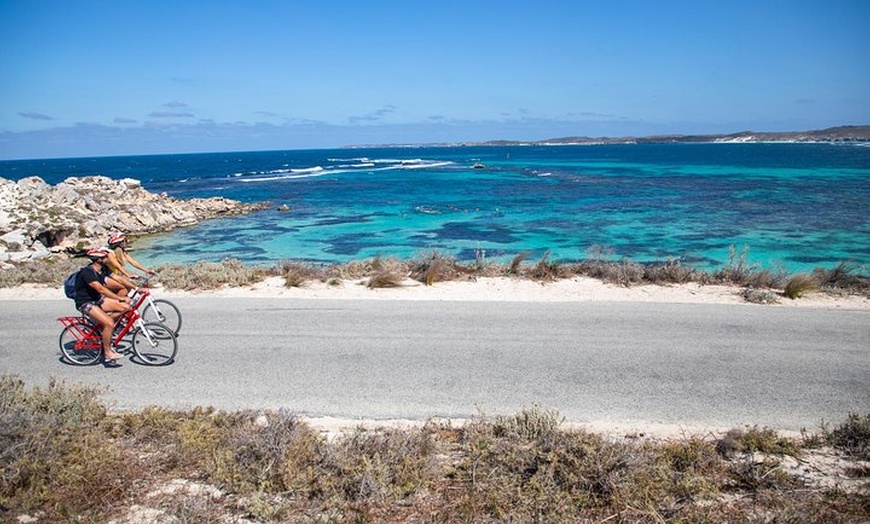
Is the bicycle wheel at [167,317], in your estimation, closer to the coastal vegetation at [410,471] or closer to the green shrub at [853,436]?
the coastal vegetation at [410,471]

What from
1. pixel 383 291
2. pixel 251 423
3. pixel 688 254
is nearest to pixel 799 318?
pixel 383 291

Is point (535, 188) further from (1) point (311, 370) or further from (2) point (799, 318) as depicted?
(1) point (311, 370)

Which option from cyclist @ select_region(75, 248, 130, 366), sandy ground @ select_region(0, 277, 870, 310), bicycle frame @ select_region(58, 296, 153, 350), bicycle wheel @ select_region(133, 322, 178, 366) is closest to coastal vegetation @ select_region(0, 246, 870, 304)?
sandy ground @ select_region(0, 277, 870, 310)

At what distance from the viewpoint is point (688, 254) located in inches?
A: 965

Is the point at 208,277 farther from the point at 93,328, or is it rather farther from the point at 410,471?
the point at 410,471

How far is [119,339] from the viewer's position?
8.15 m

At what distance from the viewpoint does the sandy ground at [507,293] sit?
11633 mm

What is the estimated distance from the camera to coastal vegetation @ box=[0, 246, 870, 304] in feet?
41.2

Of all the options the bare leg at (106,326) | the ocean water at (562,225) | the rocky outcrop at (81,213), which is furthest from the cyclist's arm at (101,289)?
the rocky outcrop at (81,213)

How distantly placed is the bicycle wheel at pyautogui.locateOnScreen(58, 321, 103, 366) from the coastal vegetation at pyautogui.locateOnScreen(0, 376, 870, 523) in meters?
2.09

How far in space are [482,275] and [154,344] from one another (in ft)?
27.2

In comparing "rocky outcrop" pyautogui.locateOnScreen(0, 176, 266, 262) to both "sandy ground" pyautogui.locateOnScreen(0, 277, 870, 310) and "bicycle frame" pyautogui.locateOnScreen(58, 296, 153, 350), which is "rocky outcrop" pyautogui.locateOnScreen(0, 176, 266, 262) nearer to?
"sandy ground" pyautogui.locateOnScreen(0, 277, 870, 310)

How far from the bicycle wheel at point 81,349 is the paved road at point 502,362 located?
190mm

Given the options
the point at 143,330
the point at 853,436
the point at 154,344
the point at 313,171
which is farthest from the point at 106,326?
the point at 313,171
